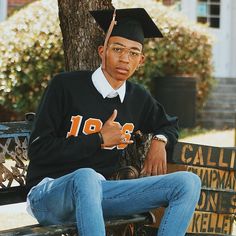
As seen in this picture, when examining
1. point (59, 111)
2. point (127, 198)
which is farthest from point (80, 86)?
point (127, 198)

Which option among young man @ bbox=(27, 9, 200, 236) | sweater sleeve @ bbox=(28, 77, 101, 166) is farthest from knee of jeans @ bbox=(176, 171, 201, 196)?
sweater sleeve @ bbox=(28, 77, 101, 166)

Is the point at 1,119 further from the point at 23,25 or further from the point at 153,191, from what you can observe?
the point at 153,191

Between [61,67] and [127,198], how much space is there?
6405 millimetres

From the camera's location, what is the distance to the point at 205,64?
1216cm

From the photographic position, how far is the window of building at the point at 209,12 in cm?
1567

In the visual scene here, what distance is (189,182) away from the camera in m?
4.02

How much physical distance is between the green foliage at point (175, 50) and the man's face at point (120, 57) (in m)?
6.47

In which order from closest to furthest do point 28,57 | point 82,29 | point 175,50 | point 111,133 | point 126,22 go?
point 111,133 < point 126,22 < point 82,29 < point 28,57 < point 175,50

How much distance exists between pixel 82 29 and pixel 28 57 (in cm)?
484

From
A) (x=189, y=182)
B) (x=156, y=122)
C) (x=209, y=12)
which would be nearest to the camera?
(x=189, y=182)

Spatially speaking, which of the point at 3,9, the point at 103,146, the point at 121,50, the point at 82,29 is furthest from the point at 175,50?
the point at 103,146

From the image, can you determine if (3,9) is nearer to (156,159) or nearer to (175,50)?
(175,50)

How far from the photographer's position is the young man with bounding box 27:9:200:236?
397 cm

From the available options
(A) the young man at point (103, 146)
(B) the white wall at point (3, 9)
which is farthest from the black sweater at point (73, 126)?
(B) the white wall at point (3, 9)
